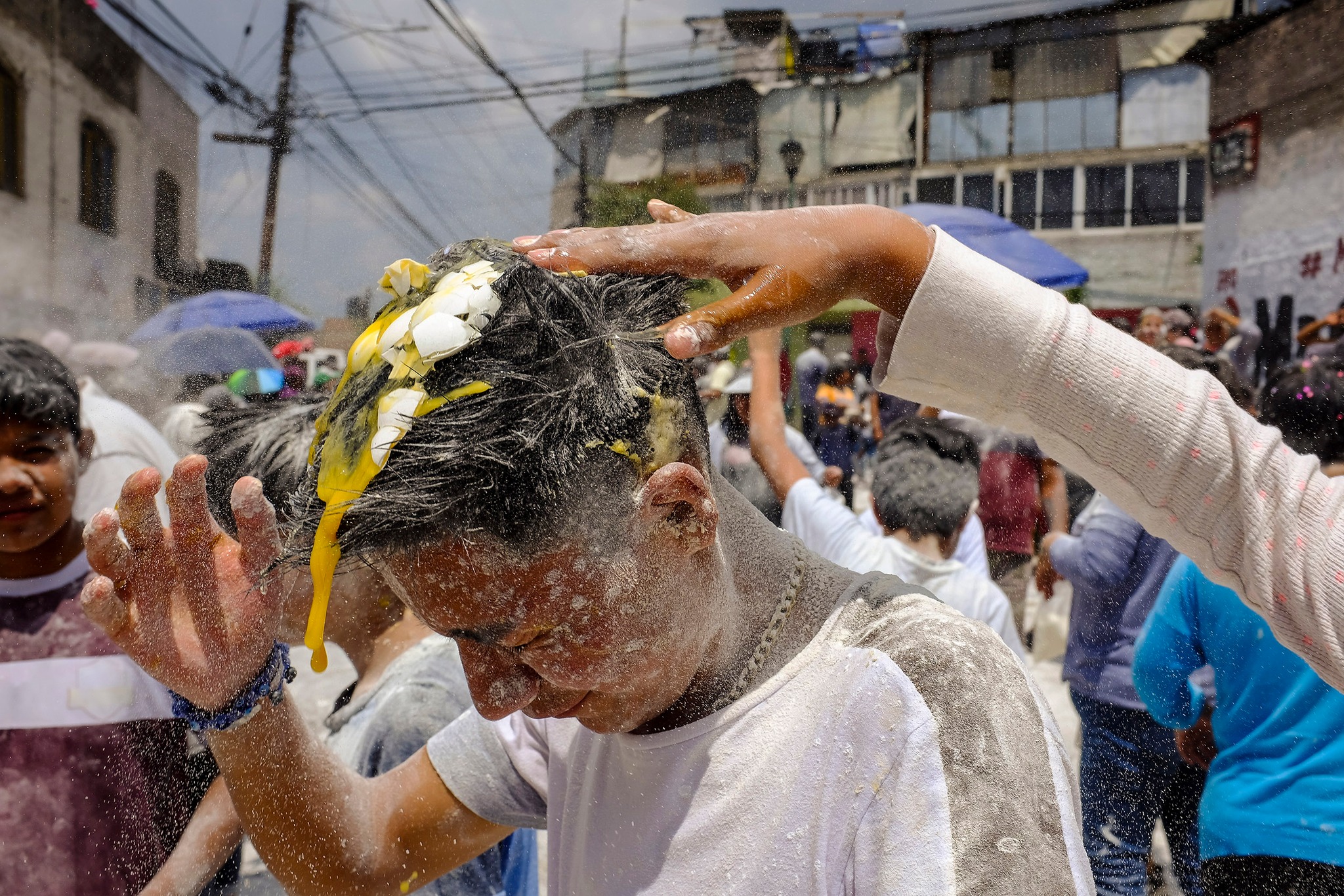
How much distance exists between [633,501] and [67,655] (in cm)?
209

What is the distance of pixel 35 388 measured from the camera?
8.35ft

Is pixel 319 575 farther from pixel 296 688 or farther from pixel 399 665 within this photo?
pixel 296 688

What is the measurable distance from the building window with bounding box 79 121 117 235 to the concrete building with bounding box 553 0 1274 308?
11.4 m

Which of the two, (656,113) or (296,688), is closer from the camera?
(296,688)

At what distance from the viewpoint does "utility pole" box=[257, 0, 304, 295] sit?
11766 millimetres

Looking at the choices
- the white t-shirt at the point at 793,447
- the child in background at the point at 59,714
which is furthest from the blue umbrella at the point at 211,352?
the child in background at the point at 59,714

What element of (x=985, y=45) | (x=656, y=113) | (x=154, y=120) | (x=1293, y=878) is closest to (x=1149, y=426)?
(x=1293, y=878)

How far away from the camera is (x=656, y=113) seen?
1369 cm

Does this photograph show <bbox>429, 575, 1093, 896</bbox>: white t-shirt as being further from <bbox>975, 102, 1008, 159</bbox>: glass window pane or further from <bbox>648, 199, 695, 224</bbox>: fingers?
<bbox>975, 102, 1008, 159</bbox>: glass window pane

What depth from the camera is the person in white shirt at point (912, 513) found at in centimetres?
311

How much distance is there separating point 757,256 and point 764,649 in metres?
0.53

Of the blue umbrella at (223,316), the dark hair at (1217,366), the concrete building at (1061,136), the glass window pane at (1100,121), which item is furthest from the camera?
the glass window pane at (1100,121)

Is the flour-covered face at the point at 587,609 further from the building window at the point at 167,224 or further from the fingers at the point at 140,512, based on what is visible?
the building window at the point at 167,224

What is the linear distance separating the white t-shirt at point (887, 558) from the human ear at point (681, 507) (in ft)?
6.32
